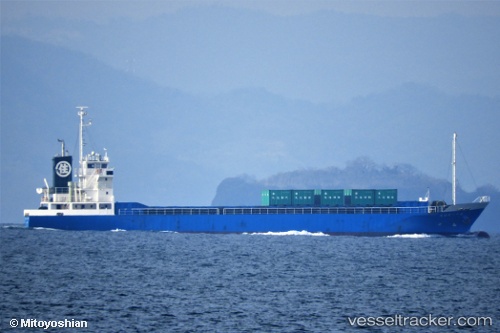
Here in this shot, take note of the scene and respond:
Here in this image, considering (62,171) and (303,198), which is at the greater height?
(62,171)

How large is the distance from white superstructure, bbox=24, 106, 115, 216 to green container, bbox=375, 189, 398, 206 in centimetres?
2732

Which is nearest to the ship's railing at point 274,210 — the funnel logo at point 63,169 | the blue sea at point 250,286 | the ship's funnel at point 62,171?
the ship's funnel at point 62,171

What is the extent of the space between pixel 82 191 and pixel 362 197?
2904 cm

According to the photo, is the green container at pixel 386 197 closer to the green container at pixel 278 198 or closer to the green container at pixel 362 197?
the green container at pixel 362 197

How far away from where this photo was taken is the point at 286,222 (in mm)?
89500

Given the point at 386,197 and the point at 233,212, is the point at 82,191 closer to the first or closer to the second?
the point at 233,212

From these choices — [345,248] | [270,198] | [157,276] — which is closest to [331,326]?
[157,276]

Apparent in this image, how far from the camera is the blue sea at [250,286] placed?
38.9 m

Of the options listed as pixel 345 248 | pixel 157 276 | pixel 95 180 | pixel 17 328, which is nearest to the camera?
pixel 17 328

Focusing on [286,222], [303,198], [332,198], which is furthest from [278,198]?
[332,198]

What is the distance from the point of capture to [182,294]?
1817 inches

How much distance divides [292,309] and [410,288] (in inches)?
391

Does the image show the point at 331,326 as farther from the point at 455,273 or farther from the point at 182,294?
the point at 455,273

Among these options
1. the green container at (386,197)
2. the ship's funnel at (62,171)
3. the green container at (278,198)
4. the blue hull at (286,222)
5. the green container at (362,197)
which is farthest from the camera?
the ship's funnel at (62,171)
